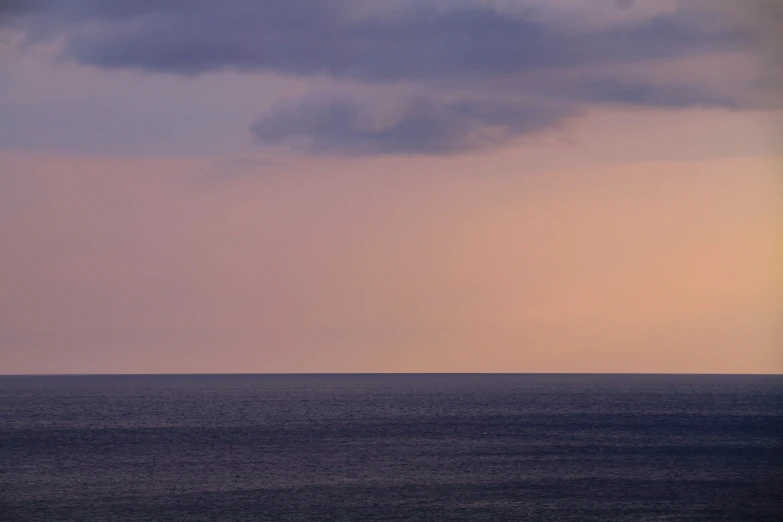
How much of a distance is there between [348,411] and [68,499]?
78088 mm

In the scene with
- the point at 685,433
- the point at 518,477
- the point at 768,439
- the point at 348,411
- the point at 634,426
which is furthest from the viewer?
the point at 348,411

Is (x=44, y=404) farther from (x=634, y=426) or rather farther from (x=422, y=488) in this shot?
(x=422, y=488)

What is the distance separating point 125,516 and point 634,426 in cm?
6773

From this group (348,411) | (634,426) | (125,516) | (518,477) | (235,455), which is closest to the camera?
(125,516)

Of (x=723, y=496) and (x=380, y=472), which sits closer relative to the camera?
(x=723, y=496)

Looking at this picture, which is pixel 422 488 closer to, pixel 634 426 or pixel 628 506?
pixel 628 506

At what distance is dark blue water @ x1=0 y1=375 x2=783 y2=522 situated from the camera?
46031mm

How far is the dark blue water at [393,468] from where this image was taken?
151ft

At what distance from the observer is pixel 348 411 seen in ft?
415

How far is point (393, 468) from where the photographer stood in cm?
6138

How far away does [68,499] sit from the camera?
4975 cm

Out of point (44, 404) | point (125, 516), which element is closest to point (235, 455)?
point (125, 516)

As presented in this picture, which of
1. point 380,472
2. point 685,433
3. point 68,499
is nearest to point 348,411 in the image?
point 685,433

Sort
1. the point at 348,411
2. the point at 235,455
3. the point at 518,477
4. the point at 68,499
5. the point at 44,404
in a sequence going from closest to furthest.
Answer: the point at 68,499 < the point at 518,477 < the point at 235,455 < the point at 348,411 < the point at 44,404
